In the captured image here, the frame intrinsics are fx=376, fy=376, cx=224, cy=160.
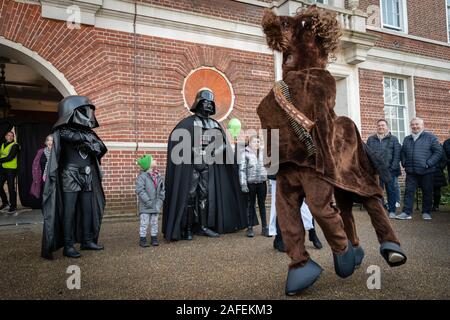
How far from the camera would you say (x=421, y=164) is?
712cm

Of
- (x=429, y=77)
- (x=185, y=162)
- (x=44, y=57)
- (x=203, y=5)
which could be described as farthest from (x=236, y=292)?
(x=429, y=77)

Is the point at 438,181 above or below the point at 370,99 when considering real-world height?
below

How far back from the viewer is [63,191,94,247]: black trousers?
454 centimetres

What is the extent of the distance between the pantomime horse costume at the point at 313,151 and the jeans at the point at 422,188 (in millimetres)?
4763

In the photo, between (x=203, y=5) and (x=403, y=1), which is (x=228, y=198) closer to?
(x=203, y=5)

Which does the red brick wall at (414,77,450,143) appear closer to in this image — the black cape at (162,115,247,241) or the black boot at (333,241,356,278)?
the black cape at (162,115,247,241)

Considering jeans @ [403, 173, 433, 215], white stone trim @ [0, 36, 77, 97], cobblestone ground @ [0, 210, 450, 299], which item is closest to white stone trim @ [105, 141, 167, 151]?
white stone trim @ [0, 36, 77, 97]

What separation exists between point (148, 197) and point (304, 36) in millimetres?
3100

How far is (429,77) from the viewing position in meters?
12.6

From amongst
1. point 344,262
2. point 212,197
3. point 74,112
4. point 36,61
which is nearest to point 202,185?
point 212,197

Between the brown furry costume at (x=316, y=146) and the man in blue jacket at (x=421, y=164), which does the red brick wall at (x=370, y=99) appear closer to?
the man in blue jacket at (x=421, y=164)

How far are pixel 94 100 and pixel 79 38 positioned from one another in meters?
1.26

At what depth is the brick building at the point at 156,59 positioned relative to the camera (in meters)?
7.39

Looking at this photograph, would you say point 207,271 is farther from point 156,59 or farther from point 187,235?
point 156,59
